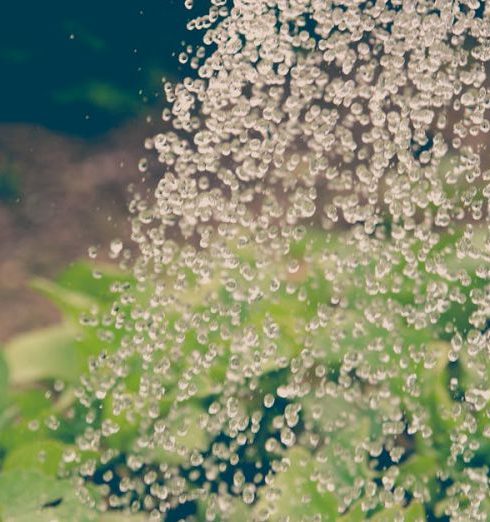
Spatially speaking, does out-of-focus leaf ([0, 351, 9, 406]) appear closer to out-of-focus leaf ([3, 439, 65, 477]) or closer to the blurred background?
out-of-focus leaf ([3, 439, 65, 477])

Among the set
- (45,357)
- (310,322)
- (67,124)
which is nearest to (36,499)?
(45,357)

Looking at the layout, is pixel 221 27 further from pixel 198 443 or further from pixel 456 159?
pixel 198 443

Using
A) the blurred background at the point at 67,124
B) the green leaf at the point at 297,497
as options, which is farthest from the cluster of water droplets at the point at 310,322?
the blurred background at the point at 67,124

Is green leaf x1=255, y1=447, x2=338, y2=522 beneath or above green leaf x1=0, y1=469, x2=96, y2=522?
above

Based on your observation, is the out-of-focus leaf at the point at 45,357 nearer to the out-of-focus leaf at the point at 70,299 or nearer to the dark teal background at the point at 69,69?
the out-of-focus leaf at the point at 70,299

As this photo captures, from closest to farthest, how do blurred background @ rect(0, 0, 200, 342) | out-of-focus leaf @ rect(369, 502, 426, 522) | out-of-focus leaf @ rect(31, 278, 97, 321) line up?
out-of-focus leaf @ rect(369, 502, 426, 522) < out-of-focus leaf @ rect(31, 278, 97, 321) < blurred background @ rect(0, 0, 200, 342)

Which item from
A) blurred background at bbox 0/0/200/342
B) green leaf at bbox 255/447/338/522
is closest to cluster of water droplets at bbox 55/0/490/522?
green leaf at bbox 255/447/338/522
